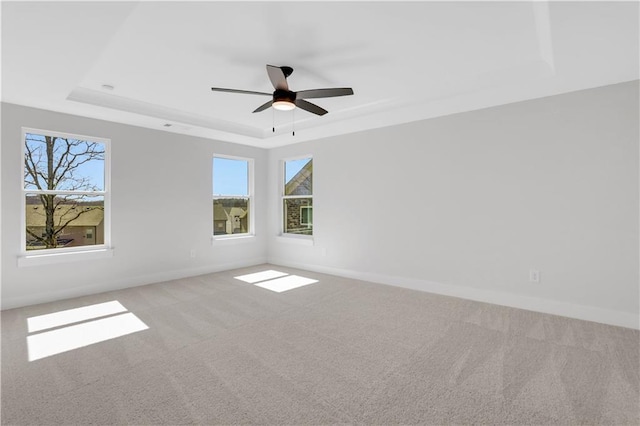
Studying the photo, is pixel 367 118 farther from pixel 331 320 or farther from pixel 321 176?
pixel 331 320

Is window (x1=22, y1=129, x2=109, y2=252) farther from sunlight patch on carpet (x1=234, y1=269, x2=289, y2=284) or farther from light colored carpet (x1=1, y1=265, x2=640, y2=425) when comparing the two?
sunlight patch on carpet (x1=234, y1=269, x2=289, y2=284)

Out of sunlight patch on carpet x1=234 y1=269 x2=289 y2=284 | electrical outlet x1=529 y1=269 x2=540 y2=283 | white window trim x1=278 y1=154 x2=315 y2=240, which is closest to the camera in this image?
electrical outlet x1=529 y1=269 x2=540 y2=283

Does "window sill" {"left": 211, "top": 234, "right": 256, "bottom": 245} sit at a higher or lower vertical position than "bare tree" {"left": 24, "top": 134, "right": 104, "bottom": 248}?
lower

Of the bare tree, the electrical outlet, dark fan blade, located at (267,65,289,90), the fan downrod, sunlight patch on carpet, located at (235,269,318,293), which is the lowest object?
sunlight patch on carpet, located at (235,269,318,293)

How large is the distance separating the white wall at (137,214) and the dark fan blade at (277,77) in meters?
2.84

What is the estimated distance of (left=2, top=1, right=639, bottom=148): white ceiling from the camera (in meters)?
2.09

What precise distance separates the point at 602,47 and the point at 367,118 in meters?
2.46

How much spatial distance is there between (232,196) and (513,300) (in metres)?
4.66

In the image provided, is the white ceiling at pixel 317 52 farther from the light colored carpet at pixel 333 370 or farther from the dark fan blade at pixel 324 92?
the light colored carpet at pixel 333 370

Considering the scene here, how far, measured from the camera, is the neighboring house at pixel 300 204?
5855mm

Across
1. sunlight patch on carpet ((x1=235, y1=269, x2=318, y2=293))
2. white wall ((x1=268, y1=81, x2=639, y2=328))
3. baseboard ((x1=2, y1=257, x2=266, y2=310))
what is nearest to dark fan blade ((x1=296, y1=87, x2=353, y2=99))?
white wall ((x1=268, y1=81, x2=639, y2=328))

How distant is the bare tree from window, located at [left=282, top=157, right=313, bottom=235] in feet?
10.1

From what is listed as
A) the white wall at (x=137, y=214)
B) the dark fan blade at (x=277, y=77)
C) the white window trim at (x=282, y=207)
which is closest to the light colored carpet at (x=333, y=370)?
the white wall at (x=137, y=214)

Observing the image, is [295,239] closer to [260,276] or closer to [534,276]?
[260,276]
